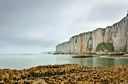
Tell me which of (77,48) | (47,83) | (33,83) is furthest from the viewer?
(77,48)

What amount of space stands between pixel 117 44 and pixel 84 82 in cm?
11212

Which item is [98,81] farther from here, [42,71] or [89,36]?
[89,36]

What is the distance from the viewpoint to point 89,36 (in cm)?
16825

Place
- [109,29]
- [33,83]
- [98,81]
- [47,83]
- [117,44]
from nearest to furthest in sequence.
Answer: [33,83] < [47,83] < [98,81] < [117,44] < [109,29]

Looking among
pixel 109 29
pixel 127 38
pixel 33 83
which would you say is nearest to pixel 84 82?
pixel 33 83

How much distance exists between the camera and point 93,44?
159625 mm

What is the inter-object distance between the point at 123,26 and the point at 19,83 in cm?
10738

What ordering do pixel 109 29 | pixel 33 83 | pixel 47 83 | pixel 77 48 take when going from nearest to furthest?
pixel 33 83 < pixel 47 83 < pixel 109 29 < pixel 77 48

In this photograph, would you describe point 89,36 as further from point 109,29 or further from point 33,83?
point 33,83

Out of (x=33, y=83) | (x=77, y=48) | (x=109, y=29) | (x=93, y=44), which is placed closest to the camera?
(x=33, y=83)

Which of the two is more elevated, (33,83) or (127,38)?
(127,38)

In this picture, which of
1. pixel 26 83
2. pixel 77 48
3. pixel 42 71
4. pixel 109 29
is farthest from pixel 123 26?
pixel 26 83

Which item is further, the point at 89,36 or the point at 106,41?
the point at 89,36

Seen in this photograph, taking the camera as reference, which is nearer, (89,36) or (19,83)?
(19,83)
